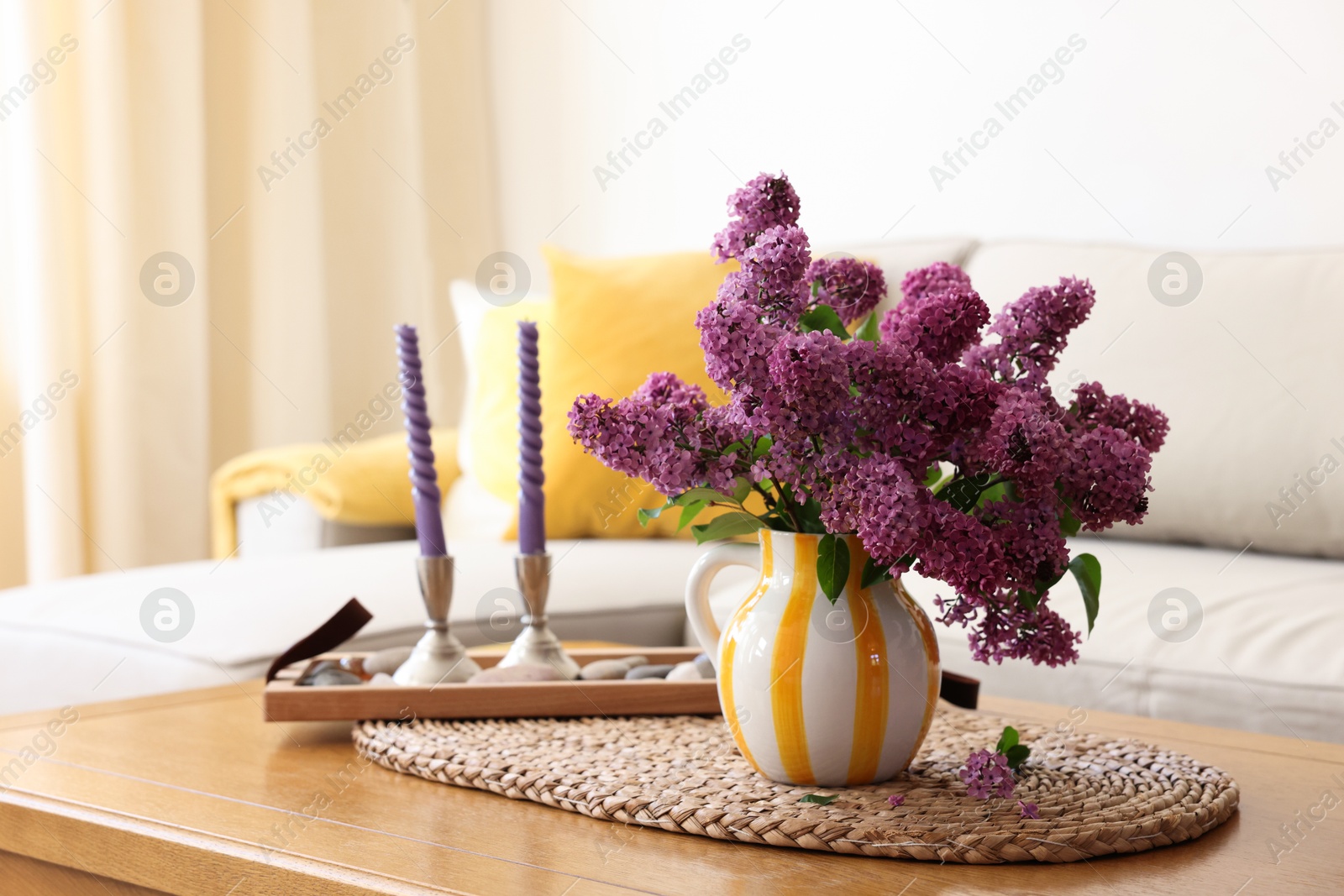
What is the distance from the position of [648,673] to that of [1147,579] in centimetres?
72

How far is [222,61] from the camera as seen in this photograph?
9.25 feet

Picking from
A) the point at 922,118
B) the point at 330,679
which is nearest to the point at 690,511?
the point at 330,679

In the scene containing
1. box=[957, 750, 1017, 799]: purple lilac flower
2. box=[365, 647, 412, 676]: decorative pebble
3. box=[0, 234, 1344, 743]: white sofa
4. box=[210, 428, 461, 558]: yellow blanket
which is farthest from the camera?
box=[210, 428, 461, 558]: yellow blanket

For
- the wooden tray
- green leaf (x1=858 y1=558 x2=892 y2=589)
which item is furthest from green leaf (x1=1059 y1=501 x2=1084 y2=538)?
the wooden tray

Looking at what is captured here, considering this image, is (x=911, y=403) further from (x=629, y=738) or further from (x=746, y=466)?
(x=629, y=738)

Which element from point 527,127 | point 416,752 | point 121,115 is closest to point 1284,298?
point 416,752

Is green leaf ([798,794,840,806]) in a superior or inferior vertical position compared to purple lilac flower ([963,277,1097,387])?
inferior

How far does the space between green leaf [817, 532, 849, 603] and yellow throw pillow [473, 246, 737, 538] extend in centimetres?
116

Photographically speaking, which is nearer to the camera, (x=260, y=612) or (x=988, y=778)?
(x=988, y=778)

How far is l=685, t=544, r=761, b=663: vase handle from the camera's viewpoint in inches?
30.8

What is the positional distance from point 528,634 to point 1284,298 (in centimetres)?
121

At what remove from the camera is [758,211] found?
691 mm

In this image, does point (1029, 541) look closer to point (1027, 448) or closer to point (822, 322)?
point (1027, 448)

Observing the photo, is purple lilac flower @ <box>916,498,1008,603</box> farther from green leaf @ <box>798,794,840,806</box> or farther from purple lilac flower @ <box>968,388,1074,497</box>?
green leaf @ <box>798,794,840,806</box>
